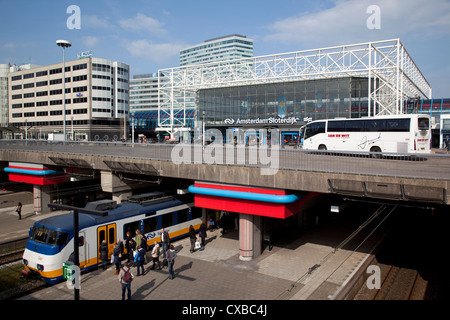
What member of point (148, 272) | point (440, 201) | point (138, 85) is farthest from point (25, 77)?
point (440, 201)

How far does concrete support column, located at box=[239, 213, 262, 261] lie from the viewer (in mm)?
16859

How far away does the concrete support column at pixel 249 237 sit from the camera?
16859 mm

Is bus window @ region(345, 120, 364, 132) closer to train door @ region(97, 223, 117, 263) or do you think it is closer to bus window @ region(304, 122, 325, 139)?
bus window @ region(304, 122, 325, 139)

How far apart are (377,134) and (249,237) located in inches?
579

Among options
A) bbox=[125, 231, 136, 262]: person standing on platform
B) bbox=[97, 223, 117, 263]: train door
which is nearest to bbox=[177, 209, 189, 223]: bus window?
bbox=[125, 231, 136, 262]: person standing on platform

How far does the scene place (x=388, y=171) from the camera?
44.8ft

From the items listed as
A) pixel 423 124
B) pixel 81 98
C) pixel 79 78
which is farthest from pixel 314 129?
pixel 79 78

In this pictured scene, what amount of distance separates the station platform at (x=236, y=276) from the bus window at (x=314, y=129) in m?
12.5

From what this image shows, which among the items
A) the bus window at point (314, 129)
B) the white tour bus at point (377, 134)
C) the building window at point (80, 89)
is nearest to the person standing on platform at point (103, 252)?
the white tour bus at point (377, 134)

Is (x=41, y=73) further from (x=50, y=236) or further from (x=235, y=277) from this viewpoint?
(x=235, y=277)

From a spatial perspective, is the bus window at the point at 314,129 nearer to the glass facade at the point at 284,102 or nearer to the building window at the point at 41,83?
the glass facade at the point at 284,102

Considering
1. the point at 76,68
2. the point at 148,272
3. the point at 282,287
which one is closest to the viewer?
the point at 282,287

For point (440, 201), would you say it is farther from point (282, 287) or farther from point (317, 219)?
point (317, 219)
